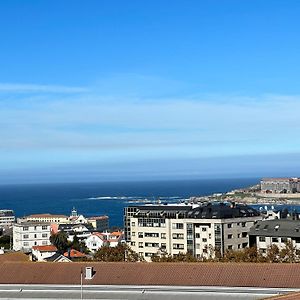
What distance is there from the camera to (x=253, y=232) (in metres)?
48.0

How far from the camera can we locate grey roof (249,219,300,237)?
46.0 meters

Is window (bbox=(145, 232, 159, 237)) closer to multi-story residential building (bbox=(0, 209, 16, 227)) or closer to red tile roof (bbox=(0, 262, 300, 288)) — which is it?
red tile roof (bbox=(0, 262, 300, 288))

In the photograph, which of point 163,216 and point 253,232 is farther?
point 163,216

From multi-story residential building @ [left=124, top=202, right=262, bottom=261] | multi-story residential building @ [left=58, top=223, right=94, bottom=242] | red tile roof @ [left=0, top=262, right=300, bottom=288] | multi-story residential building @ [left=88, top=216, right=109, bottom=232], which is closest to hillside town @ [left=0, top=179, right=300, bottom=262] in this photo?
multi-story residential building @ [left=124, top=202, right=262, bottom=261]

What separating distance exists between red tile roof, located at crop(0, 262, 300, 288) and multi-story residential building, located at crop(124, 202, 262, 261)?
20.6 metres

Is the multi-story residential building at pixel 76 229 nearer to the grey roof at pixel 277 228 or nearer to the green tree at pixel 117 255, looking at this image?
the grey roof at pixel 277 228

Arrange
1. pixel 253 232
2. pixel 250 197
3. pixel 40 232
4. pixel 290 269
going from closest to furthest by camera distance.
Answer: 1. pixel 290 269
2. pixel 253 232
3. pixel 40 232
4. pixel 250 197

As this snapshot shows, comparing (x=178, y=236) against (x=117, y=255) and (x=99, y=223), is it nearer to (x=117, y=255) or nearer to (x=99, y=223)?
(x=117, y=255)

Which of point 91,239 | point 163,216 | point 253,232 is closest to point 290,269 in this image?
point 253,232

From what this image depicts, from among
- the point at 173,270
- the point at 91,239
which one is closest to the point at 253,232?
the point at 173,270

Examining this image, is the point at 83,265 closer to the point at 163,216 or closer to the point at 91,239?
the point at 163,216

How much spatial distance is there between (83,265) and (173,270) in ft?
11.4

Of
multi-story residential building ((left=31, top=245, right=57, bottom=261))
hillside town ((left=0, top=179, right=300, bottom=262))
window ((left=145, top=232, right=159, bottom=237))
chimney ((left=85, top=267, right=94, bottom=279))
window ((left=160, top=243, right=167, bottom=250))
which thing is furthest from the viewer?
multi-story residential building ((left=31, top=245, right=57, bottom=261))

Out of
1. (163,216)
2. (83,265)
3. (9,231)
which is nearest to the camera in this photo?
(83,265)
